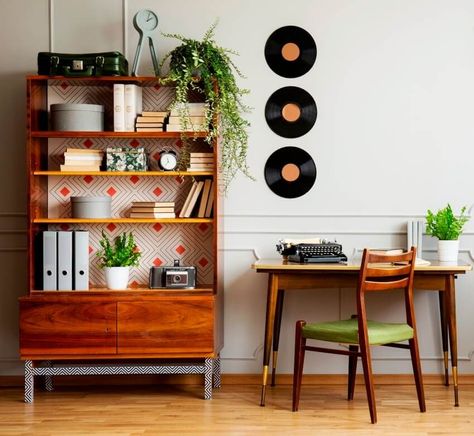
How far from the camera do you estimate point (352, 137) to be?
541cm

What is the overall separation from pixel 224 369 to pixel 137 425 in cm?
117

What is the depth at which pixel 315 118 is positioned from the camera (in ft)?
17.7

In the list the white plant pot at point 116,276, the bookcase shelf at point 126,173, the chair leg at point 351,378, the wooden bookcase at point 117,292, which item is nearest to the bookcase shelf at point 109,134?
the wooden bookcase at point 117,292

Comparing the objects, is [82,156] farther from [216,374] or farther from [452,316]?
[452,316]

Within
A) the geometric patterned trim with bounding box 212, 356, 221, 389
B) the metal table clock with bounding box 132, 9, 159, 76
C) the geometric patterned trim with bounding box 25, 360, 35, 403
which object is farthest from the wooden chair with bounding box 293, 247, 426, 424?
the metal table clock with bounding box 132, 9, 159, 76

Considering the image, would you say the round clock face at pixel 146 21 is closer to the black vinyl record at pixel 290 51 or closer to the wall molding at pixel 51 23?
the wall molding at pixel 51 23

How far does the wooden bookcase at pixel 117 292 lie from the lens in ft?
16.1

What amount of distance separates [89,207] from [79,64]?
2.77 ft

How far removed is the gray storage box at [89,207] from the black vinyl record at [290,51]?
4.51ft

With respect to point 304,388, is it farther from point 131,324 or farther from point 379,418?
point 131,324

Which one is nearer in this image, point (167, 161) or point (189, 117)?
point (189, 117)

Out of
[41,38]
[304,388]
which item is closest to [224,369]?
[304,388]

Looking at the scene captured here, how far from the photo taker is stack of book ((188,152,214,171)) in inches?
201

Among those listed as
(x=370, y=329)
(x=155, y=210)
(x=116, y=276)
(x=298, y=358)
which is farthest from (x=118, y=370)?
(x=370, y=329)
